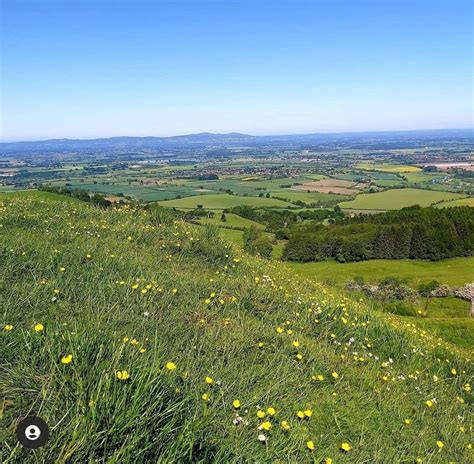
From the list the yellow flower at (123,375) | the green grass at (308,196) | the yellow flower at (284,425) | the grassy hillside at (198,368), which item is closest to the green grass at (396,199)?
the green grass at (308,196)

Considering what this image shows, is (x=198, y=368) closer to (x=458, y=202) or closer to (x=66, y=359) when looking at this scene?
(x=66, y=359)

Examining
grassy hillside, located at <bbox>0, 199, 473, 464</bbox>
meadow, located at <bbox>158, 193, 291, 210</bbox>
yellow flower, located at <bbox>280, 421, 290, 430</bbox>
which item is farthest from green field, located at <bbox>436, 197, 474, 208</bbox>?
yellow flower, located at <bbox>280, 421, 290, 430</bbox>

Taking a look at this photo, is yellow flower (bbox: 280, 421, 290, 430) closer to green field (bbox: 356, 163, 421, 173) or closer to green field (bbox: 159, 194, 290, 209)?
green field (bbox: 159, 194, 290, 209)

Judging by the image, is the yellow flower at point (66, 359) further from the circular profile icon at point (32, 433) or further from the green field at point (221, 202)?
the green field at point (221, 202)

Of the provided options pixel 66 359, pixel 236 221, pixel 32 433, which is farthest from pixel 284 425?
pixel 236 221

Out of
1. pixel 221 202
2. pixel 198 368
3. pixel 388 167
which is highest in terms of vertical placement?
pixel 198 368
